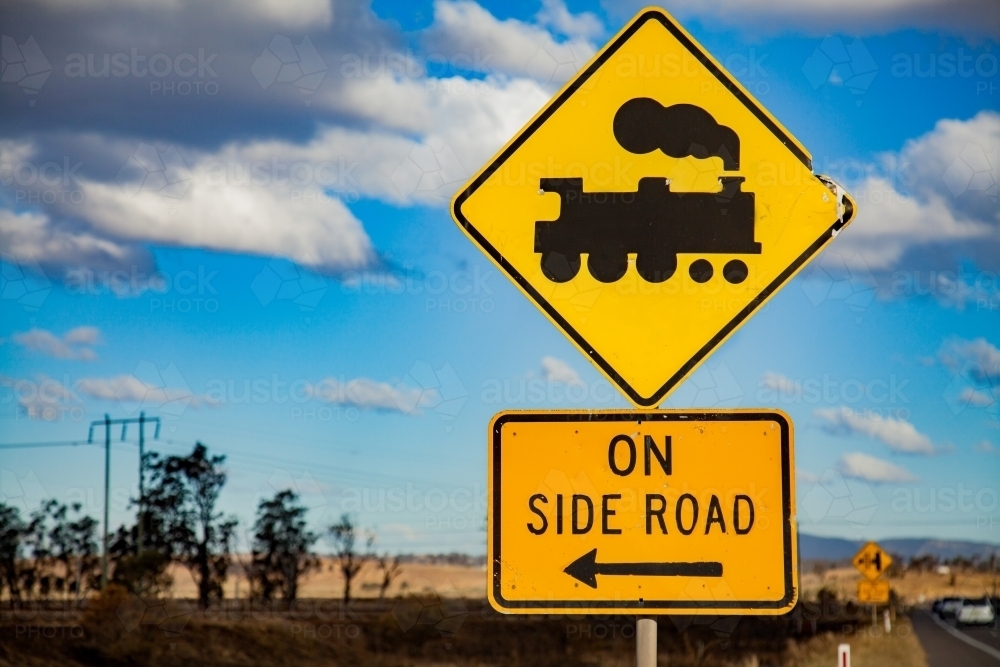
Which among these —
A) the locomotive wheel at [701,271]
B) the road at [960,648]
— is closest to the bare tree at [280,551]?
the road at [960,648]

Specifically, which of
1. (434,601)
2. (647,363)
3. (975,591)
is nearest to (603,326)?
(647,363)

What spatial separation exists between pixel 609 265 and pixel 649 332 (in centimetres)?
20

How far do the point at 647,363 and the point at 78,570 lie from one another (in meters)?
49.1

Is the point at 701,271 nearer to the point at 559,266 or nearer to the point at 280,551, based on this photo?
the point at 559,266

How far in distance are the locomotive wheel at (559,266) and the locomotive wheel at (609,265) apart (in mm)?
51

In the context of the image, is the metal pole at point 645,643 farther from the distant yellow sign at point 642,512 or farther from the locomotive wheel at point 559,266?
the locomotive wheel at point 559,266

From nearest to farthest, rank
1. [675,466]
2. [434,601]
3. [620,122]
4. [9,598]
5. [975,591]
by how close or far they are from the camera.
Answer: [675,466]
[620,122]
[9,598]
[434,601]
[975,591]

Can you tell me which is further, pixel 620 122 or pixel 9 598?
pixel 9 598

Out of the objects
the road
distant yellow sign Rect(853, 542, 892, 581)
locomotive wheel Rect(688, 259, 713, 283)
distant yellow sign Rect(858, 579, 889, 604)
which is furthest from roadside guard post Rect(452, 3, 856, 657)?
the road

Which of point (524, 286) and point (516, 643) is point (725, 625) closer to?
point (524, 286)

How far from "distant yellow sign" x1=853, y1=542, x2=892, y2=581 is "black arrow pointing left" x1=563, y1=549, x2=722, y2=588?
26.3 m

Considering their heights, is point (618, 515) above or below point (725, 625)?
above

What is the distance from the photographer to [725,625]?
3.73m

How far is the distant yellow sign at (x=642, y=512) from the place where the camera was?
2.86m
